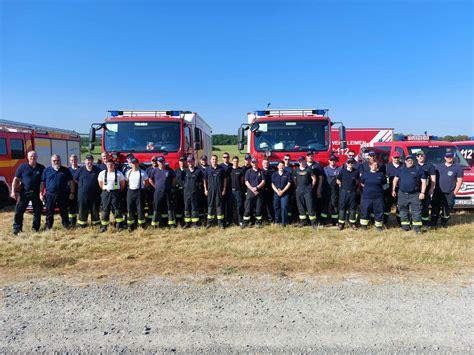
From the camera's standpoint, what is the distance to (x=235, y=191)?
7543 millimetres

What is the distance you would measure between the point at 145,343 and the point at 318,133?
628cm

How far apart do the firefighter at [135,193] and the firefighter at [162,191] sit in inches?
8.9

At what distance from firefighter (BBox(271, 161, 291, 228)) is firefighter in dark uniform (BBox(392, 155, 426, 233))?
231 cm

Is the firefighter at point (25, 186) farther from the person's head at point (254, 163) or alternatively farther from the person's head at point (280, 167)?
the person's head at point (280, 167)

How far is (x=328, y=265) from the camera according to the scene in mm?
4965

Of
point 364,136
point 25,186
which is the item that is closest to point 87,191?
point 25,186

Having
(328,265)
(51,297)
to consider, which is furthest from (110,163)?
(328,265)

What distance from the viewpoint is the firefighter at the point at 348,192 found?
23.6 feet

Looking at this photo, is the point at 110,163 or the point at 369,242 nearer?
the point at 369,242

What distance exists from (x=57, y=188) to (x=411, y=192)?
7.24 metres

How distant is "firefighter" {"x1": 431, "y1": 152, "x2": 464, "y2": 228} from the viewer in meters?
7.41

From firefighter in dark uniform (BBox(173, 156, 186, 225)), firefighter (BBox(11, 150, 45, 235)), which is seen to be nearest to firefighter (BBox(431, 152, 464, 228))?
firefighter in dark uniform (BBox(173, 156, 186, 225))

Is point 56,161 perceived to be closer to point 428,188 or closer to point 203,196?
Answer: point 203,196

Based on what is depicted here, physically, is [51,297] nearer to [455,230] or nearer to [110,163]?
[110,163]
